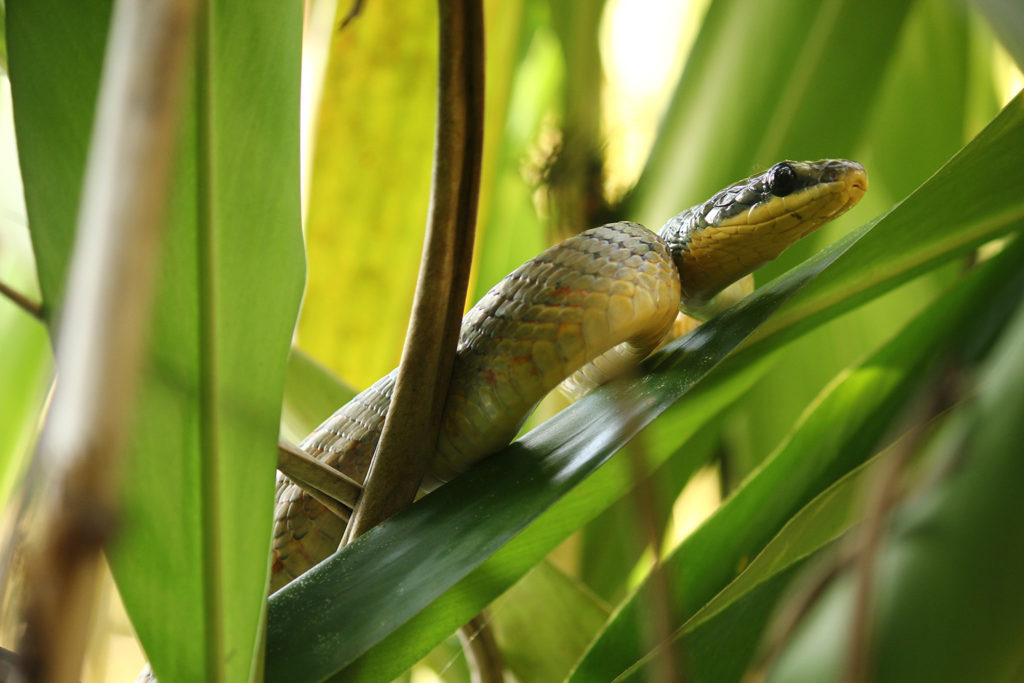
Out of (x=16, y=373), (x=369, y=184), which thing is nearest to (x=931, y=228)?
(x=369, y=184)

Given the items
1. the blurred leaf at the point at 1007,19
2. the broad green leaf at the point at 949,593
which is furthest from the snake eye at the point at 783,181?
the broad green leaf at the point at 949,593

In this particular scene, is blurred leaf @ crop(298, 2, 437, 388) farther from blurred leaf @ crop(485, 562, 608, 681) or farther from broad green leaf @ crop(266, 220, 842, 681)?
broad green leaf @ crop(266, 220, 842, 681)

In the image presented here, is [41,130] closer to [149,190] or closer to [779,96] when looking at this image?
[149,190]

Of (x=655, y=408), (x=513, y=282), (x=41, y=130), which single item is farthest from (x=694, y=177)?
(x=41, y=130)

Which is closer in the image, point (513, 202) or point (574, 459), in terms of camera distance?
point (574, 459)

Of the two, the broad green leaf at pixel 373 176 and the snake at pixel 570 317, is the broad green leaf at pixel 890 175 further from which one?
the broad green leaf at pixel 373 176

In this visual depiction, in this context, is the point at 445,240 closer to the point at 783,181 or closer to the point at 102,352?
the point at 102,352

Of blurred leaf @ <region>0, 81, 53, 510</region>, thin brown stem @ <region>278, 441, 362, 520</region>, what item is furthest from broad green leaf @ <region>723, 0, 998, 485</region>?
blurred leaf @ <region>0, 81, 53, 510</region>
